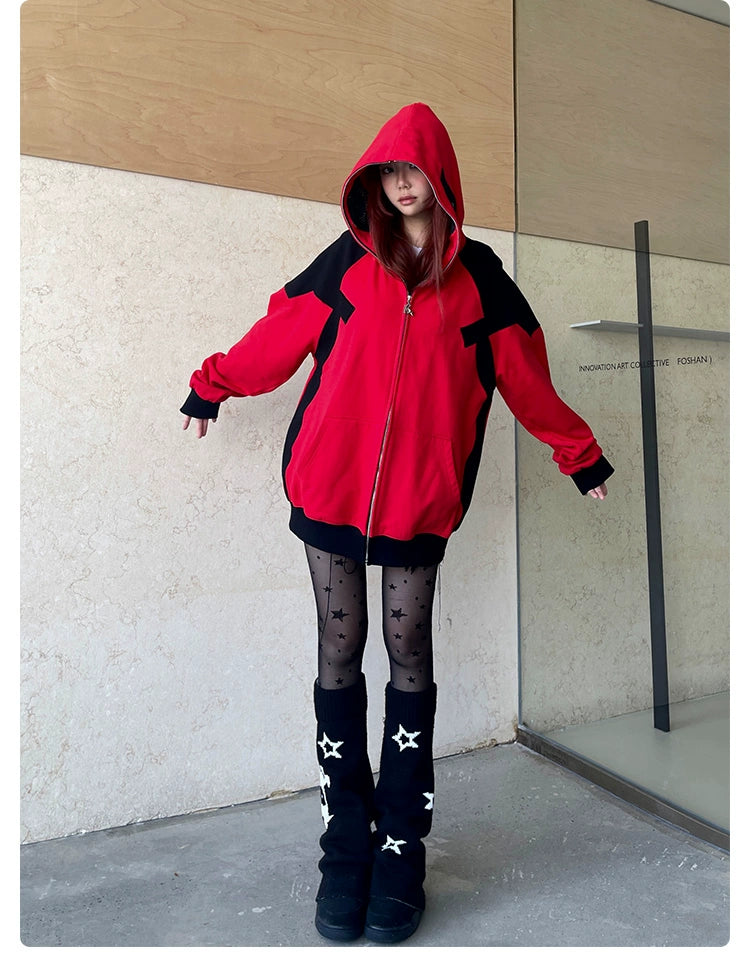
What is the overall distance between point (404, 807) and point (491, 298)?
101 centimetres

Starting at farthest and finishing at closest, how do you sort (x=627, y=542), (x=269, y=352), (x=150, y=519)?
(x=627, y=542)
(x=150, y=519)
(x=269, y=352)

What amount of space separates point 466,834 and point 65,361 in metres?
1.43

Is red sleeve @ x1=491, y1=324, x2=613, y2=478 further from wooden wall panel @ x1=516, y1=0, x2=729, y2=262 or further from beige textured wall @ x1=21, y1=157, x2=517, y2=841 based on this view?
beige textured wall @ x1=21, y1=157, x2=517, y2=841

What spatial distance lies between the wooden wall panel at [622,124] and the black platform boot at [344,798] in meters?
1.24

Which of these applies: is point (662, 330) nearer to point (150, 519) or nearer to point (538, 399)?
point (538, 399)

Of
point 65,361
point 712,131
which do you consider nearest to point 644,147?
point 712,131

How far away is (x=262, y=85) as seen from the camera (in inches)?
80.0

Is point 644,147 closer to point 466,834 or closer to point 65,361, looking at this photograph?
point 65,361

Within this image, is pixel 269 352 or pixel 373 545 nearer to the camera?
pixel 373 545

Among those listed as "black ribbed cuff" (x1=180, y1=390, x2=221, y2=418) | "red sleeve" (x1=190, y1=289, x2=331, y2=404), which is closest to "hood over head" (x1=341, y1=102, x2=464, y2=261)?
"red sleeve" (x1=190, y1=289, x2=331, y2=404)

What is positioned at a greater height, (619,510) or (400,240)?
(400,240)

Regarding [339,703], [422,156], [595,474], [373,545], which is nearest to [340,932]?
[339,703]

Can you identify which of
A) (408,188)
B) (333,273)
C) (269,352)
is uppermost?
(408,188)
